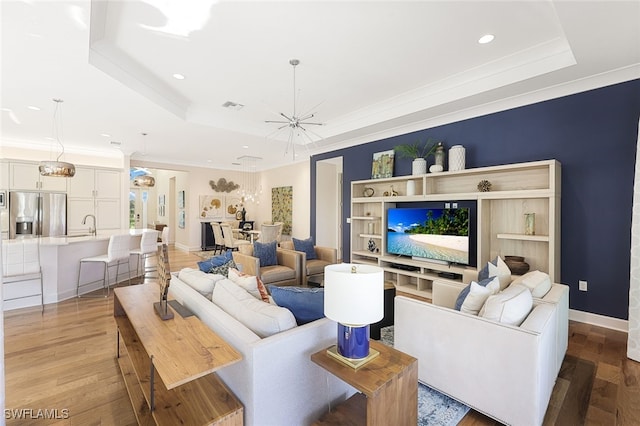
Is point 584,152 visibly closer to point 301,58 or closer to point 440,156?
point 440,156

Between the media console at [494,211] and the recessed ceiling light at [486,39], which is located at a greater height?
the recessed ceiling light at [486,39]

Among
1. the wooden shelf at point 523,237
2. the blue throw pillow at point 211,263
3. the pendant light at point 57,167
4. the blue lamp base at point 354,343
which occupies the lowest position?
the blue lamp base at point 354,343

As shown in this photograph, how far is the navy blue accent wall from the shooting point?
310 cm

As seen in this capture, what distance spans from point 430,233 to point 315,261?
73.3 inches

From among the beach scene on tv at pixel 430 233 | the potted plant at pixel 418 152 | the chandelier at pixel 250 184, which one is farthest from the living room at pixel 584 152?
the chandelier at pixel 250 184

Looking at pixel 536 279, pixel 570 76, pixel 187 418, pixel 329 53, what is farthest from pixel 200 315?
pixel 570 76

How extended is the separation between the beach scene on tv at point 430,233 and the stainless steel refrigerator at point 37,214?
677cm

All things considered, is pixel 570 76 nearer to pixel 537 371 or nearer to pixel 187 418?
pixel 537 371

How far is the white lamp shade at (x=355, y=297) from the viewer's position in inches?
55.5

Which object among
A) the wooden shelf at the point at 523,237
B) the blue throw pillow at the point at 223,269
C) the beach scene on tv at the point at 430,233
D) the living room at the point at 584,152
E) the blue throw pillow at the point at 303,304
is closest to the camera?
the blue throw pillow at the point at 303,304

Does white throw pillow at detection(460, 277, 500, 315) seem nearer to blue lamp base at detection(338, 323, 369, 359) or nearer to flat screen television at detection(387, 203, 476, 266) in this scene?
blue lamp base at detection(338, 323, 369, 359)

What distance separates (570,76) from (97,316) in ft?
20.0

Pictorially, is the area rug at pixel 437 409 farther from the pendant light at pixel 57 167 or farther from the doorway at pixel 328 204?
the pendant light at pixel 57 167

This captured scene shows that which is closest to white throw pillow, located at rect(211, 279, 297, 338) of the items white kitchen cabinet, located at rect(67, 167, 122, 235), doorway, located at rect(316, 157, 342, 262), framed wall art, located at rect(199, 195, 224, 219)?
doorway, located at rect(316, 157, 342, 262)
